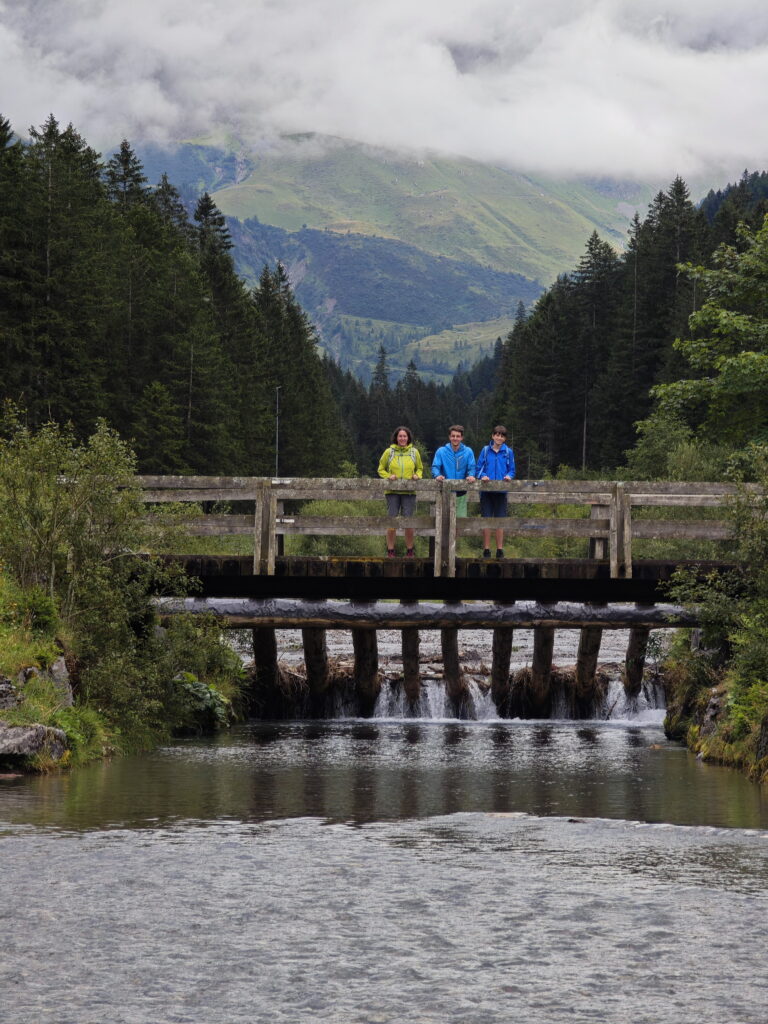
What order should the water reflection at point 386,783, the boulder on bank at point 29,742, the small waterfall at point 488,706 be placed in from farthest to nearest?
the small waterfall at point 488,706 → the boulder on bank at point 29,742 → the water reflection at point 386,783

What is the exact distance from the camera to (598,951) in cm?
850

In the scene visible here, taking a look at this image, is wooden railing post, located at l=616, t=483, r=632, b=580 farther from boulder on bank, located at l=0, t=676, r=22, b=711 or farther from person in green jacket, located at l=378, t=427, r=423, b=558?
boulder on bank, located at l=0, t=676, r=22, b=711

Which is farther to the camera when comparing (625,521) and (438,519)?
(625,521)

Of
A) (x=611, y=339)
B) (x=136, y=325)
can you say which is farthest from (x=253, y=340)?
(x=611, y=339)

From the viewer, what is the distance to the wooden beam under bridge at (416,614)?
22141 mm

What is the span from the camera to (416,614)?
22.5m

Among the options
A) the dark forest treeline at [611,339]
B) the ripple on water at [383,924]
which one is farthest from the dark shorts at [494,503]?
the dark forest treeline at [611,339]

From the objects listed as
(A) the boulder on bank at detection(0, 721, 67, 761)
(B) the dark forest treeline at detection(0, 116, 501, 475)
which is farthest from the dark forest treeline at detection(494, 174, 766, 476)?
(A) the boulder on bank at detection(0, 721, 67, 761)

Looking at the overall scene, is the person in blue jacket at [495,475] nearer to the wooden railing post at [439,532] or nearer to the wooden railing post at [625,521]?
the wooden railing post at [439,532]

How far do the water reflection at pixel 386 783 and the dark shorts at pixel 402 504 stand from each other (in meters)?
3.74

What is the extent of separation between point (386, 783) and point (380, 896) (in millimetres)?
6360

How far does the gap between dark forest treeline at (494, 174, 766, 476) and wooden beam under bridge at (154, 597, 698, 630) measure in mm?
64591

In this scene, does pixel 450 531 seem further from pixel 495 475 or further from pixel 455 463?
pixel 495 475

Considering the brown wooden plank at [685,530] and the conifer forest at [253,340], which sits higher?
the conifer forest at [253,340]
